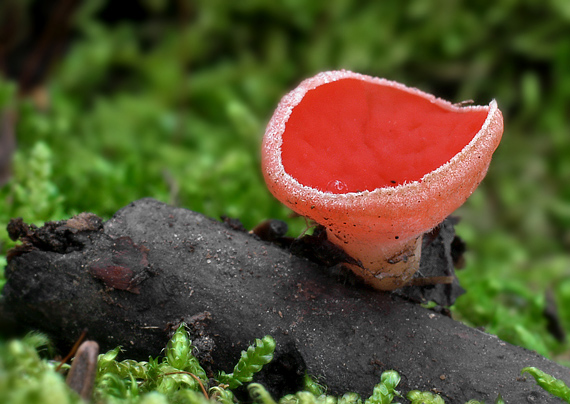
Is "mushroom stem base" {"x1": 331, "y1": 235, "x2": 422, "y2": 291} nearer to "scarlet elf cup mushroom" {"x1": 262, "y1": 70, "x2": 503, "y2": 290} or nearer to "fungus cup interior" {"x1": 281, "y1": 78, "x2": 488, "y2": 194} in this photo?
"scarlet elf cup mushroom" {"x1": 262, "y1": 70, "x2": 503, "y2": 290}

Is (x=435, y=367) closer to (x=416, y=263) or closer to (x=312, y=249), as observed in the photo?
(x=416, y=263)

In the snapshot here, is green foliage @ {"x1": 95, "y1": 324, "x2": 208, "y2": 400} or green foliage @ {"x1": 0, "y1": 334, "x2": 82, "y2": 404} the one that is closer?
green foliage @ {"x1": 0, "y1": 334, "x2": 82, "y2": 404}

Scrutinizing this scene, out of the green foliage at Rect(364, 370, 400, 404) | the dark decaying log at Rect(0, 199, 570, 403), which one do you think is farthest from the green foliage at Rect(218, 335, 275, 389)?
the green foliage at Rect(364, 370, 400, 404)

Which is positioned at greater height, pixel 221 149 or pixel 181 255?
pixel 181 255

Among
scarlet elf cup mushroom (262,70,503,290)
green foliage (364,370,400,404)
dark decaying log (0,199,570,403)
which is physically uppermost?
scarlet elf cup mushroom (262,70,503,290)

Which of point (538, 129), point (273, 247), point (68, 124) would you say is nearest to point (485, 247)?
point (538, 129)

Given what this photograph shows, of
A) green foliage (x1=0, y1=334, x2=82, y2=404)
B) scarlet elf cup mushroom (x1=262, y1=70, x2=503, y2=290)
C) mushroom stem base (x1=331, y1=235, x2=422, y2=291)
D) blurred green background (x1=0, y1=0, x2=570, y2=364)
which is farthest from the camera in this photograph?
blurred green background (x1=0, y1=0, x2=570, y2=364)

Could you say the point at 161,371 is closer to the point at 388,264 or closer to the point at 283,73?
the point at 388,264
